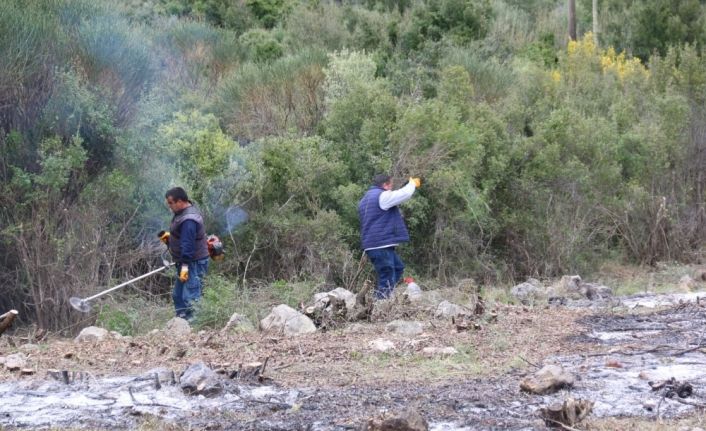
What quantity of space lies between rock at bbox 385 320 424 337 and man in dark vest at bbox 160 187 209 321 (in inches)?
97.5

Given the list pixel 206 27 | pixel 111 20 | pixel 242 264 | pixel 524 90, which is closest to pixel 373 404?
pixel 242 264

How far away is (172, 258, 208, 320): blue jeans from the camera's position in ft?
37.4

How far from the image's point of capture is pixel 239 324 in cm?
1025

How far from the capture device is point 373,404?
22.0 ft

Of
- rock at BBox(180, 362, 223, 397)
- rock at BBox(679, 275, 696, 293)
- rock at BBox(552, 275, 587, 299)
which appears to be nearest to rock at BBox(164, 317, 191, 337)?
rock at BBox(180, 362, 223, 397)

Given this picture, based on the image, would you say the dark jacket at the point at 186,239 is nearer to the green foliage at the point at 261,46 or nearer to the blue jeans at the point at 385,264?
the blue jeans at the point at 385,264

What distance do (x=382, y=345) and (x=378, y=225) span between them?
163 inches

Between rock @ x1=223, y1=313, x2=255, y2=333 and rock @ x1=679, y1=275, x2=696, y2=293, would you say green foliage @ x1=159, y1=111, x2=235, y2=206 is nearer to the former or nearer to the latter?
rock @ x1=223, y1=313, x2=255, y2=333

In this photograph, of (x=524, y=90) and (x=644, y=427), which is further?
(x=524, y=90)

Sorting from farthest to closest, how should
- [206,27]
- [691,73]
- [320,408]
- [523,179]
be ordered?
1. [206,27]
2. [691,73]
3. [523,179]
4. [320,408]

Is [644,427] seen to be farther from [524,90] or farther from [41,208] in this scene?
[524,90]

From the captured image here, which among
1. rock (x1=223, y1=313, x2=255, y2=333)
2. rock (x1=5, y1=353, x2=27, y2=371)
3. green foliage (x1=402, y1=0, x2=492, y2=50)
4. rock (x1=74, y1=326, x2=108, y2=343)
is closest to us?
rock (x1=5, y1=353, x2=27, y2=371)

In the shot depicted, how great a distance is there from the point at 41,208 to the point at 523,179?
7096 millimetres

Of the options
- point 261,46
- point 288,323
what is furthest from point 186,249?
point 261,46
